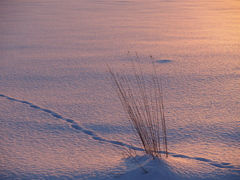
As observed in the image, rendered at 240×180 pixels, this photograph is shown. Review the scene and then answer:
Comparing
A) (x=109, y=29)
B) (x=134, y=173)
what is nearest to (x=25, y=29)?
(x=109, y=29)

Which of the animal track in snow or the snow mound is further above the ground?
the animal track in snow

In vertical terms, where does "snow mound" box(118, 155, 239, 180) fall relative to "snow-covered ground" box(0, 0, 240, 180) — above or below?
below

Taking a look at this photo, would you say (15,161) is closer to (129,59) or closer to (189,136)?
(189,136)

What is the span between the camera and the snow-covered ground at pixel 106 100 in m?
1.85

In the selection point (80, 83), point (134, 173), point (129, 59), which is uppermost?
point (129, 59)

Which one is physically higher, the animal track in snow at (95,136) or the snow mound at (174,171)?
the animal track in snow at (95,136)

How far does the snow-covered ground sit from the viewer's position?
1.85 m

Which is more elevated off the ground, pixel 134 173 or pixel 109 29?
pixel 109 29

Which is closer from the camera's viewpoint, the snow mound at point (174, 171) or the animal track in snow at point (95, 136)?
the snow mound at point (174, 171)

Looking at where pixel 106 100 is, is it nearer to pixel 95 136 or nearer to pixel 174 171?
pixel 95 136

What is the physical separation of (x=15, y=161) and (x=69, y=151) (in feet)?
1.15

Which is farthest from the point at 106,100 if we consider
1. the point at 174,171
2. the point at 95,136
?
the point at 174,171

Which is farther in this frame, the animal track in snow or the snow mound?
the animal track in snow

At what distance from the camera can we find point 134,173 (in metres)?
1.69
